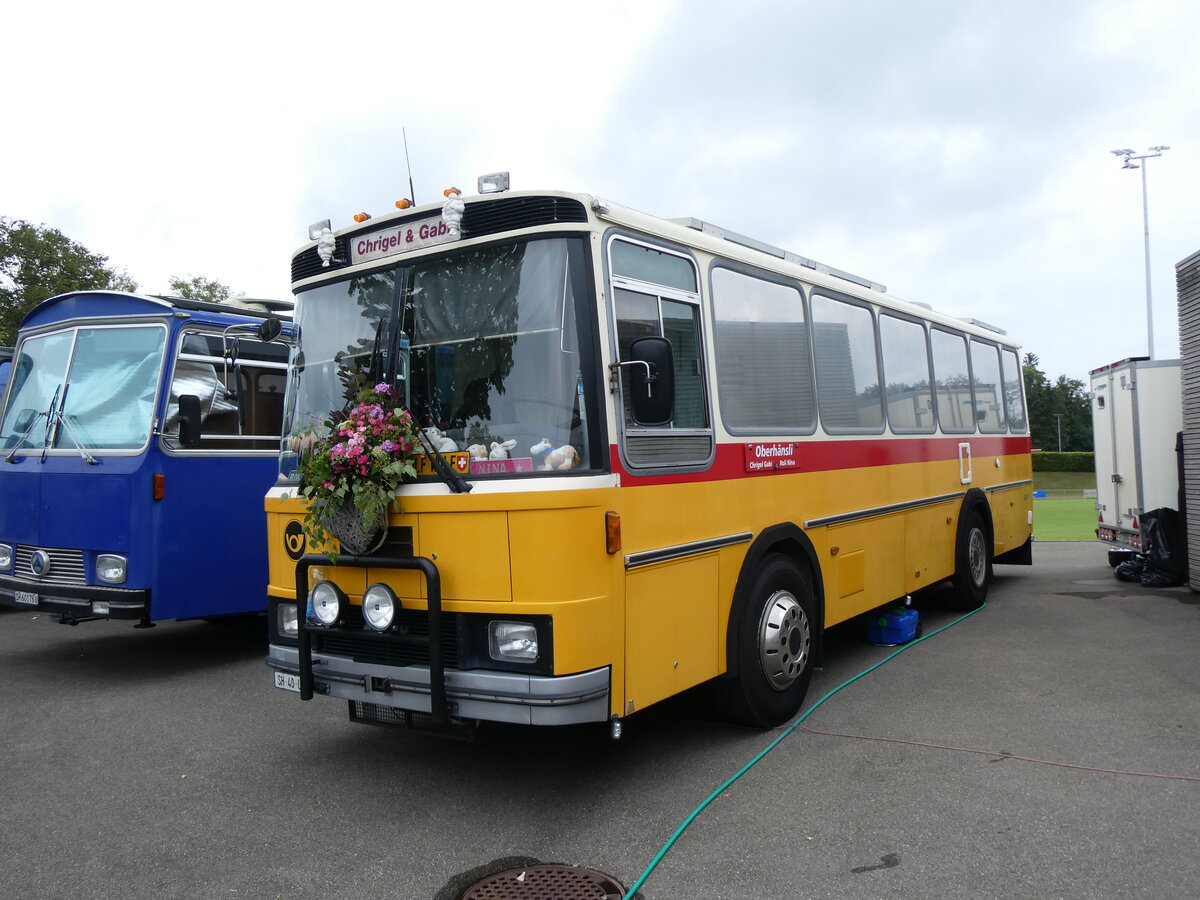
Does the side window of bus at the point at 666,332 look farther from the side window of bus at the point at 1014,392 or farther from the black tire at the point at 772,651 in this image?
the side window of bus at the point at 1014,392

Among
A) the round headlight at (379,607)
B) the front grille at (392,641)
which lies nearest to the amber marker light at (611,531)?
the front grille at (392,641)

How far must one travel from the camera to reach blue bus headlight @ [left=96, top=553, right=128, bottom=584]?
7191 millimetres

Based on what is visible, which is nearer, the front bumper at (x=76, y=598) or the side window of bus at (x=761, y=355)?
the side window of bus at (x=761, y=355)

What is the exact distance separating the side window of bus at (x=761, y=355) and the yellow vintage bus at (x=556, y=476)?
20 millimetres

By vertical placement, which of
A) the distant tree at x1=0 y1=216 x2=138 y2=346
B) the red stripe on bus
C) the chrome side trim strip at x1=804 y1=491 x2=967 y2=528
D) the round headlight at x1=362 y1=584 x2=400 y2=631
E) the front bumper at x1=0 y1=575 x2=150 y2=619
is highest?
the distant tree at x1=0 y1=216 x2=138 y2=346

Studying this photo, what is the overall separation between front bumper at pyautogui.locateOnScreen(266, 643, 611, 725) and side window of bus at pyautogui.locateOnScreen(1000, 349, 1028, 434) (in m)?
8.81

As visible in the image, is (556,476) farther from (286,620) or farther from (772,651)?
(772,651)

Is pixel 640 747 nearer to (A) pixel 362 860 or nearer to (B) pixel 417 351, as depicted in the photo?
(A) pixel 362 860

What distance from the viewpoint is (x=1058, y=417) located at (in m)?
101

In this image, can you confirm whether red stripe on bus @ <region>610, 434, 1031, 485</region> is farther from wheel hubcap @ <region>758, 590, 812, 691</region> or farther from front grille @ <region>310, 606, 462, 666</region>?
front grille @ <region>310, 606, 462, 666</region>

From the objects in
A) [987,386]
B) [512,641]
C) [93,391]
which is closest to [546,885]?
[512,641]

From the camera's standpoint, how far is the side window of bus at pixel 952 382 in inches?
359

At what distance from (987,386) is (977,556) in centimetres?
206

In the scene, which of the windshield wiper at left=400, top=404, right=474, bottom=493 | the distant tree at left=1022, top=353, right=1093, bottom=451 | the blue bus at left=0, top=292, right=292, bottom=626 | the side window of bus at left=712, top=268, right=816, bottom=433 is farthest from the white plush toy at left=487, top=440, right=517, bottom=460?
the distant tree at left=1022, top=353, right=1093, bottom=451
